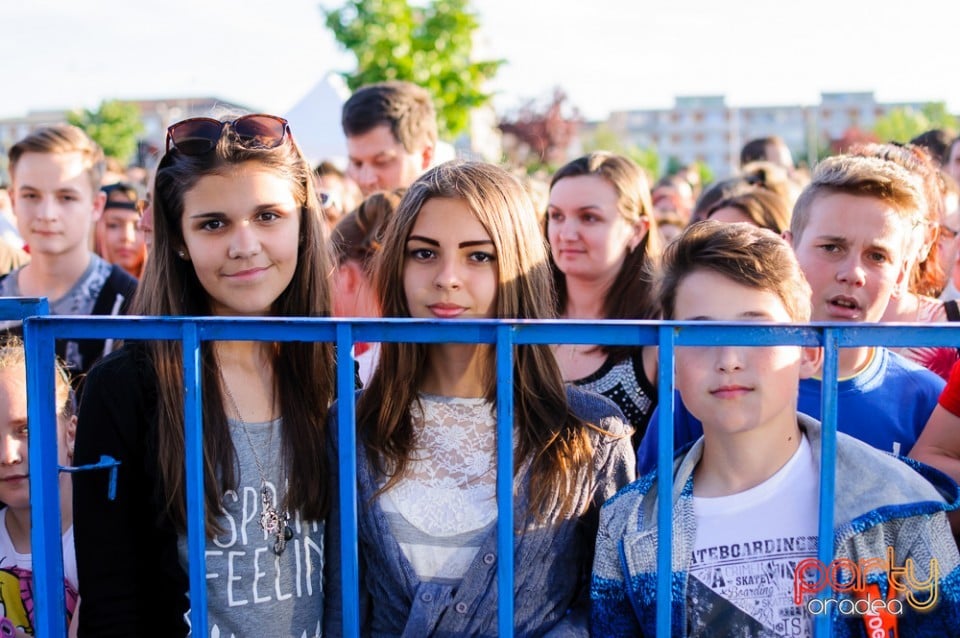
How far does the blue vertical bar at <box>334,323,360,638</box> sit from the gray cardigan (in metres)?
0.22

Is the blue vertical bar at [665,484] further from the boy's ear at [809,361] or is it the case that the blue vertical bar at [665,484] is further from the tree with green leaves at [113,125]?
the tree with green leaves at [113,125]

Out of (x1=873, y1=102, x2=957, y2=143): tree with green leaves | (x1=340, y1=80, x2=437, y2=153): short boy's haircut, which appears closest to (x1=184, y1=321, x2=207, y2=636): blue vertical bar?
(x1=340, y1=80, x2=437, y2=153): short boy's haircut

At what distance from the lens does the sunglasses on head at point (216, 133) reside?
7.61 ft

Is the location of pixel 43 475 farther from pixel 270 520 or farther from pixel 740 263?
pixel 740 263

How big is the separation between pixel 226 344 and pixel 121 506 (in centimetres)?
45

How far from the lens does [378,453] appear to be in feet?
6.93

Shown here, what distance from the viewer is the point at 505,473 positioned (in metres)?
1.65

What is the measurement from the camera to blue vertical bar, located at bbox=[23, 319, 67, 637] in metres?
1.78

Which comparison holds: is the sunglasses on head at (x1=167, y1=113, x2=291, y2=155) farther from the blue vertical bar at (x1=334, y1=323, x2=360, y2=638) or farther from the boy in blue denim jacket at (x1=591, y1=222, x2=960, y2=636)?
the boy in blue denim jacket at (x1=591, y1=222, x2=960, y2=636)

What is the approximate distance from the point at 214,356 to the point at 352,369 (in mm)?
595

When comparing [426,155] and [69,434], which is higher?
[426,155]

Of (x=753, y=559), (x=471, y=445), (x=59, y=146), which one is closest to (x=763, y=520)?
(x=753, y=559)

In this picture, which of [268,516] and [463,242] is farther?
[463,242]

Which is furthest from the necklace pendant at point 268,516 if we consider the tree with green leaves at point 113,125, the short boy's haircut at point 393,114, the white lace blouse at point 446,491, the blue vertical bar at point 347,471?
the tree with green leaves at point 113,125
